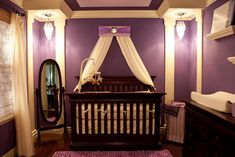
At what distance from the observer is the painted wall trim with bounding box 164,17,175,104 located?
3848 mm

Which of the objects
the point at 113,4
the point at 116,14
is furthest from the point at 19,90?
the point at 116,14

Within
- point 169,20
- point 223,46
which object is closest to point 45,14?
point 169,20

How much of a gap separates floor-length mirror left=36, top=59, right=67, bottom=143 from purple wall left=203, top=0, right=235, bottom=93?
8.17 ft

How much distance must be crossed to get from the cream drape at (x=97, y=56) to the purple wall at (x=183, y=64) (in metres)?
1.34

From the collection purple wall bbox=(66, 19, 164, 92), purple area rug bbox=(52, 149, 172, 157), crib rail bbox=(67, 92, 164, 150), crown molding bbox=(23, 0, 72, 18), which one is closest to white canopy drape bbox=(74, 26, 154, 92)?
purple wall bbox=(66, 19, 164, 92)

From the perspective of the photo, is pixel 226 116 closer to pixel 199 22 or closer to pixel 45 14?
pixel 199 22

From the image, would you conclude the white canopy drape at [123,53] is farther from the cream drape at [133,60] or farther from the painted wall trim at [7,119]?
the painted wall trim at [7,119]

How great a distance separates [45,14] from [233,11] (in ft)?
9.29

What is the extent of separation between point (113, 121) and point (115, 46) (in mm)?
1545

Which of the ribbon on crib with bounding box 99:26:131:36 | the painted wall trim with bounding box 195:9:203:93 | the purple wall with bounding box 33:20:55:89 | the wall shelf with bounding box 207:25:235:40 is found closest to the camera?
the wall shelf with bounding box 207:25:235:40

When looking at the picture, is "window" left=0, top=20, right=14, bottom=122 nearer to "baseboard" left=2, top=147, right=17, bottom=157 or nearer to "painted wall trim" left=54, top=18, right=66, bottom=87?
"baseboard" left=2, top=147, right=17, bottom=157

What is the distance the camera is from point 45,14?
137 inches

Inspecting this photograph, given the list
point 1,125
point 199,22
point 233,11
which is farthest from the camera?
point 199,22

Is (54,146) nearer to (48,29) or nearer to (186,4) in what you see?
(48,29)
